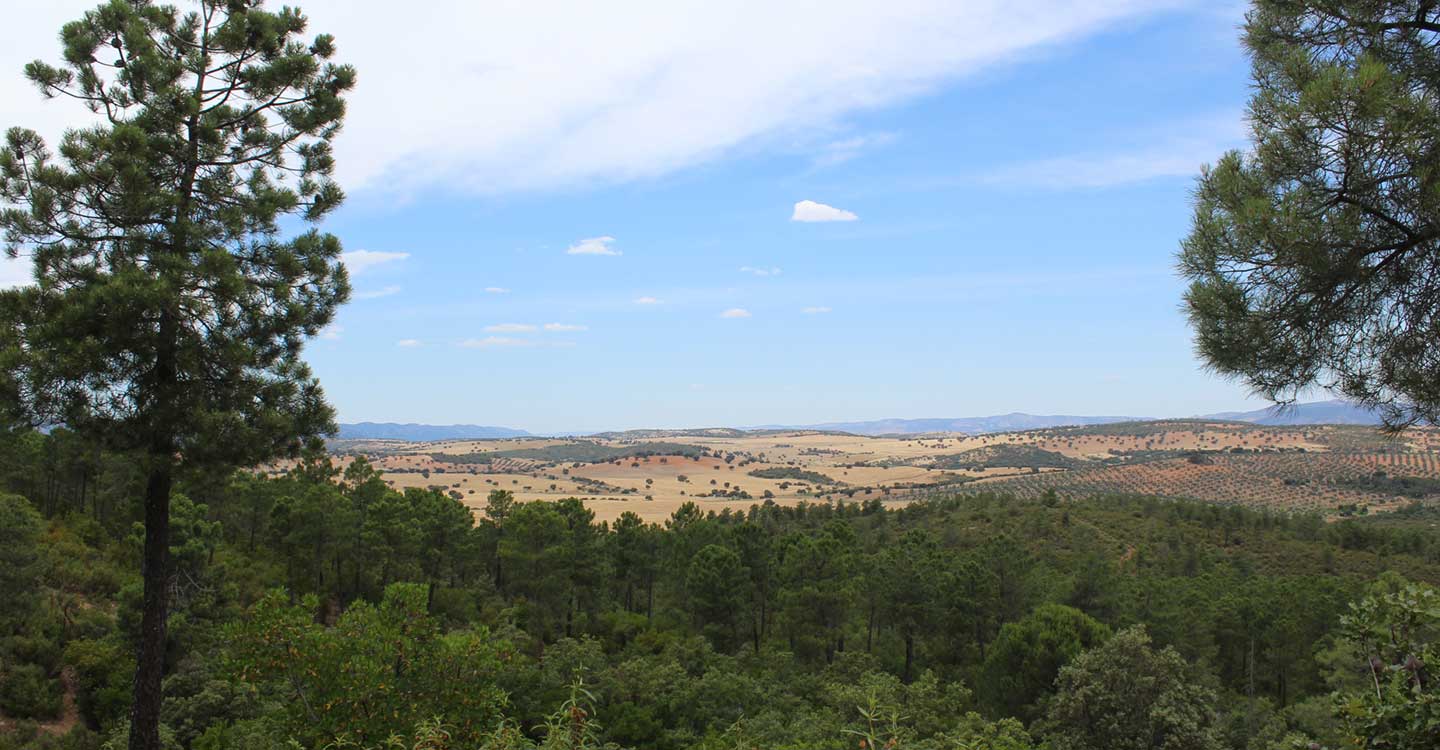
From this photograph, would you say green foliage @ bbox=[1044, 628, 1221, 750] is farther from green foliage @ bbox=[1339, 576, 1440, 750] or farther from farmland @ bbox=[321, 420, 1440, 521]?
farmland @ bbox=[321, 420, 1440, 521]

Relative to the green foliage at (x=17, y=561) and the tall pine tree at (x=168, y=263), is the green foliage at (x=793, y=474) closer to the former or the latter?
the green foliage at (x=17, y=561)

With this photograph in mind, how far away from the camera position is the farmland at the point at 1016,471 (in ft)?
260

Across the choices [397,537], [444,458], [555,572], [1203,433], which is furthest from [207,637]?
[1203,433]

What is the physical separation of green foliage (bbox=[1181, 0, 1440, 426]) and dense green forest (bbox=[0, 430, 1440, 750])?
2686mm

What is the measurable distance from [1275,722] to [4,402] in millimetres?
26508

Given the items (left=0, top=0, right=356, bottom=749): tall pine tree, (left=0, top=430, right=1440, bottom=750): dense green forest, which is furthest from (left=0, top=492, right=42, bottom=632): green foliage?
(left=0, top=0, right=356, bottom=749): tall pine tree

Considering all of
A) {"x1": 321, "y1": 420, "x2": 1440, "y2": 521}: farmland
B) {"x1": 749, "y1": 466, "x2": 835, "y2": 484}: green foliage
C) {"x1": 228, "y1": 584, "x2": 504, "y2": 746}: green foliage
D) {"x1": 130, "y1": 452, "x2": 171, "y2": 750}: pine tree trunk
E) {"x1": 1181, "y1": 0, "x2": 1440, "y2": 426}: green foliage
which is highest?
{"x1": 1181, "y1": 0, "x2": 1440, "y2": 426}: green foliage

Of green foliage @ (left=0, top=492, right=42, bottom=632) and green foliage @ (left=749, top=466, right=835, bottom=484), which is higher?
green foliage @ (left=0, top=492, right=42, bottom=632)

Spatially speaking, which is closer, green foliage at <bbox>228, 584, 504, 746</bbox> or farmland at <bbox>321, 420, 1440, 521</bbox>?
green foliage at <bbox>228, 584, 504, 746</bbox>

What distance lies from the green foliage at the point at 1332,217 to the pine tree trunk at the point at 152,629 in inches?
430

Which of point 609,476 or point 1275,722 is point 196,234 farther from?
point 609,476

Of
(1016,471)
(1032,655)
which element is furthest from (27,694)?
(1016,471)

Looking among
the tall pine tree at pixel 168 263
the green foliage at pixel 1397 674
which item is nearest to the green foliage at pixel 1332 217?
the green foliage at pixel 1397 674

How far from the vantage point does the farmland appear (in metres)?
79.3
